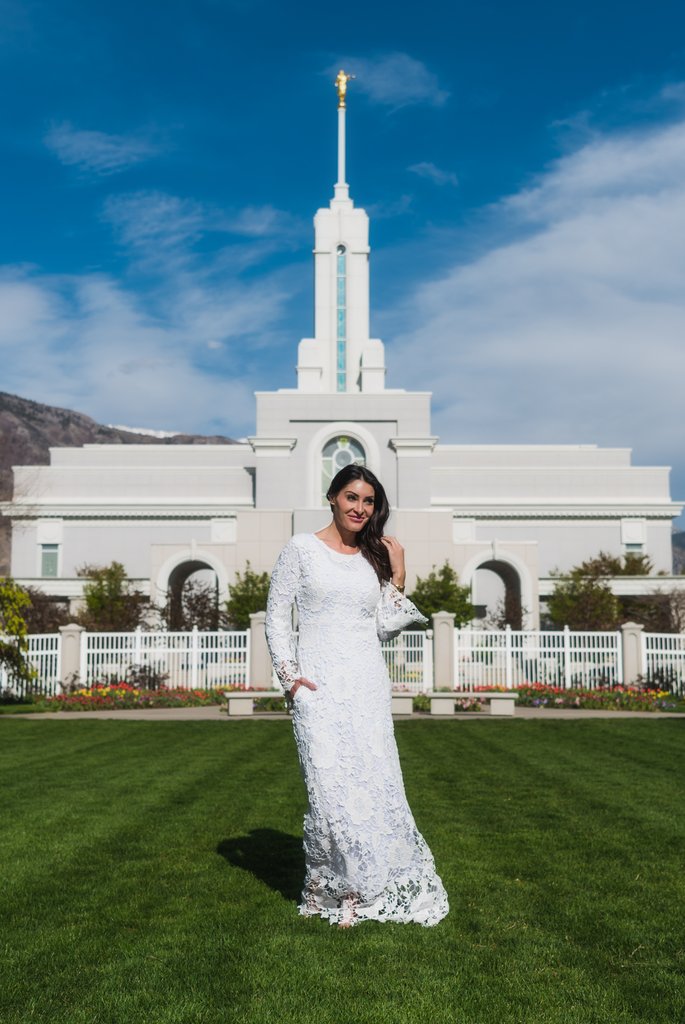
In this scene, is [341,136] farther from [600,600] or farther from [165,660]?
[165,660]

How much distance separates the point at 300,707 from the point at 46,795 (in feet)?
15.0

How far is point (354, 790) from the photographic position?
4.31 meters

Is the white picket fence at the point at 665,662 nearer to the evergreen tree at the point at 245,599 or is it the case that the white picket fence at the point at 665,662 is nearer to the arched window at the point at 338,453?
the evergreen tree at the point at 245,599

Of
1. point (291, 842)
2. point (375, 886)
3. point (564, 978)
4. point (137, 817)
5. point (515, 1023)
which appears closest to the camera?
point (515, 1023)

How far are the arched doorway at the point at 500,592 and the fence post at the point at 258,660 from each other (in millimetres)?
10665

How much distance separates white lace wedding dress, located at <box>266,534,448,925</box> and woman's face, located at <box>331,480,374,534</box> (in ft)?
0.53

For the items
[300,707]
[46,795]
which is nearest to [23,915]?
[300,707]

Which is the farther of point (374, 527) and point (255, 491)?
point (255, 491)

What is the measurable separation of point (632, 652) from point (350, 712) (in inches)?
730

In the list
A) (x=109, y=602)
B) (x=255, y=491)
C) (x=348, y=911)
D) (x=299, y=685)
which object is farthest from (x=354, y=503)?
(x=255, y=491)

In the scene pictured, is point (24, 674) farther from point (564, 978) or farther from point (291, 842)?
point (564, 978)

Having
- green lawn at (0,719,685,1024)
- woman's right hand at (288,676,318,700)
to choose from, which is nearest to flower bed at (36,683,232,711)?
green lawn at (0,719,685,1024)

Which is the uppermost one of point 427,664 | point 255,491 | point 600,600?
point 255,491

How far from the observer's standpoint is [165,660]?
74.4 ft
